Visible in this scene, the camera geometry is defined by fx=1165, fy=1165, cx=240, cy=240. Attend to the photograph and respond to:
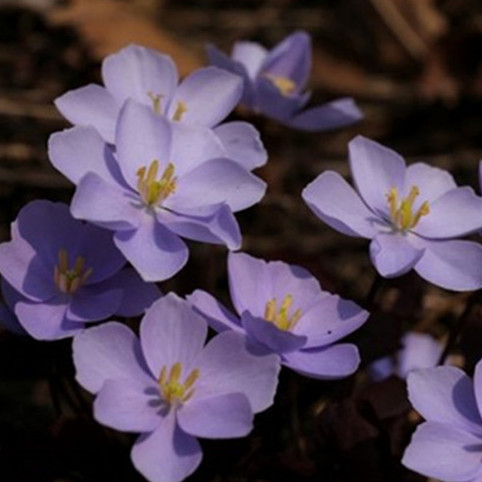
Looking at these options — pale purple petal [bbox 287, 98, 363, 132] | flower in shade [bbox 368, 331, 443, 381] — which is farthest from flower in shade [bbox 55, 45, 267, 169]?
flower in shade [bbox 368, 331, 443, 381]

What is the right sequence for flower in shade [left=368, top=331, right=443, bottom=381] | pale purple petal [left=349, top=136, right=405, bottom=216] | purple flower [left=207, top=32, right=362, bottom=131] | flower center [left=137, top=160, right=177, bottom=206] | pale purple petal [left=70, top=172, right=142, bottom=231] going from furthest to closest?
flower in shade [left=368, top=331, right=443, bottom=381] < purple flower [left=207, top=32, right=362, bottom=131] < pale purple petal [left=349, top=136, right=405, bottom=216] < flower center [left=137, top=160, right=177, bottom=206] < pale purple petal [left=70, top=172, right=142, bottom=231]

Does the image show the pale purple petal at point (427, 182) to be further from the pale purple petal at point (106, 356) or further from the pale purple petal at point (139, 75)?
the pale purple petal at point (106, 356)

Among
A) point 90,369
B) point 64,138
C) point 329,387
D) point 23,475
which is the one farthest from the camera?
point 329,387

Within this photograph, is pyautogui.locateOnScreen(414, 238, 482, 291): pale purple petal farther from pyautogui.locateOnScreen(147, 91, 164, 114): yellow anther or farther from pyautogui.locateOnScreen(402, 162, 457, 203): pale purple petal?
pyautogui.locateOnScreen(147, 91, 164, 114): yellow anther

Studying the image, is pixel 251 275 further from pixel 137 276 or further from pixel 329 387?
pixel 329 387

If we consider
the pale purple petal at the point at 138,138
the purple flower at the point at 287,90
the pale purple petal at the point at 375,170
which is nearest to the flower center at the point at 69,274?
the pale purple petal at the point at 138,138

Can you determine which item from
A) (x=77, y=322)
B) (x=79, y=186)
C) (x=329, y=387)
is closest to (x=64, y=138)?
(x=79, y=186)
